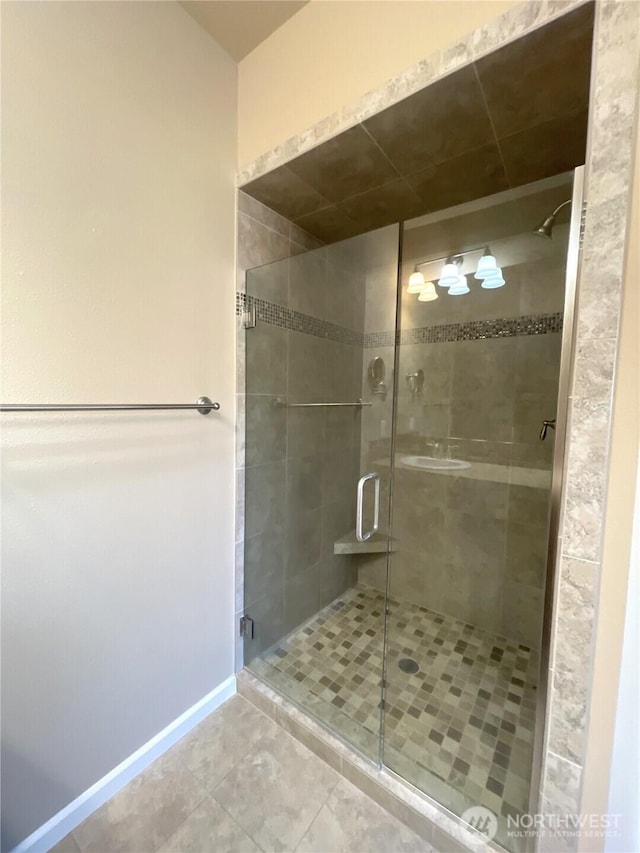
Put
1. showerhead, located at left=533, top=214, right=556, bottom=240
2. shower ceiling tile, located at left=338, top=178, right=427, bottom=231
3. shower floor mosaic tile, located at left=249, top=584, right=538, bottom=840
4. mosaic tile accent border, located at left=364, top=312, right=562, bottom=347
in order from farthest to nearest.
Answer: mosaic tile accent border, located at left=364, top=312, right=562, bottom=347 → shower ceiling tile, located at left=338, top=178, right=427, bottom=231 → showerhead, located at left=533, top=214, right=556, bottom=240 → shower floor mosaic tile, located at left=249, top=584, right=538, bottom=840

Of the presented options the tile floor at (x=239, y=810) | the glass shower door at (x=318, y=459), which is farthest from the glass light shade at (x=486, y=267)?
the tile floor at (x=239, y=810)

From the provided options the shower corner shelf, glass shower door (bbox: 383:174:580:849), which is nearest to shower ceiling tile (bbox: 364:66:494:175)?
glass shower door (bbox: 383:174:580:849)

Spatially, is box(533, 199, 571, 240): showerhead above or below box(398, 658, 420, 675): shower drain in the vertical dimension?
above

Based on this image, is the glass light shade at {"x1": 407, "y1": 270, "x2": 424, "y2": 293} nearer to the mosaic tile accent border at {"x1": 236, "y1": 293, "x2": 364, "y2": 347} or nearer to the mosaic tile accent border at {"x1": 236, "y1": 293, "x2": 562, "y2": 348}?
the mosaic tile accent border at {"x1": 236, "y1": 293, "x2": 562, "y2": 348}

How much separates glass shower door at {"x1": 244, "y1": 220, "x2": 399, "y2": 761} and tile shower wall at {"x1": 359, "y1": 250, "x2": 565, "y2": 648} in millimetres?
114

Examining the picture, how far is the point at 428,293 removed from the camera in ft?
6.79

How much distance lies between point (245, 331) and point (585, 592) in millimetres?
1531

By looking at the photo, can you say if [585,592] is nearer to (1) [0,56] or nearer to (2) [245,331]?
(2) [245,331]

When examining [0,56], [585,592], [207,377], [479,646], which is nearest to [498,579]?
[479,646]

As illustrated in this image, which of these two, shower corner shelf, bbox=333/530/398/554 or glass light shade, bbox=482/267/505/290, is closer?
glass light shade, bbox=482/267/505/290

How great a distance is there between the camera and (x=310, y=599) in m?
2.06

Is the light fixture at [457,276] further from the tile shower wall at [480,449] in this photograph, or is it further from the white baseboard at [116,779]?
the white baseboard at [116,779]

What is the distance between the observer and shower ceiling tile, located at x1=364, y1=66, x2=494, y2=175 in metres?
1.02

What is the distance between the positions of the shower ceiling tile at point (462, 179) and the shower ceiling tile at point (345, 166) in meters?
0.16
